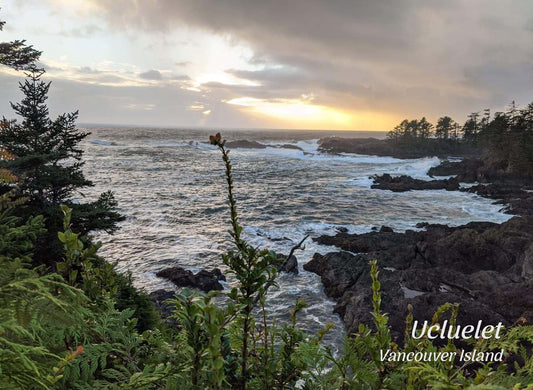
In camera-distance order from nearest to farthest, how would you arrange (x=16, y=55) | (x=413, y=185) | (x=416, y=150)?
(x=16, y=55)
(x=413, y=185)
(x=416, y=150)

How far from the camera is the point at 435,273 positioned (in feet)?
47.0

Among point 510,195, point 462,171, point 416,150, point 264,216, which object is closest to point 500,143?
point 462,171

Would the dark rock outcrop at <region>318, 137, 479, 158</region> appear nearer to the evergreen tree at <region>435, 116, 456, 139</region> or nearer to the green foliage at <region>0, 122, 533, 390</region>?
the evergreen tree at <region>435, 116, 456, 139</region>

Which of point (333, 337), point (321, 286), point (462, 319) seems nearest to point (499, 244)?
point (462, 319)

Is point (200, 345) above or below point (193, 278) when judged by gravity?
above

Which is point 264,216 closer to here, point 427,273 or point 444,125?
point 427,273

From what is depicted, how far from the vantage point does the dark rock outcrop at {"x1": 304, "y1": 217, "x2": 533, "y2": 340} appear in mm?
11414

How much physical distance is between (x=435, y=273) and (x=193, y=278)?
1263 cm

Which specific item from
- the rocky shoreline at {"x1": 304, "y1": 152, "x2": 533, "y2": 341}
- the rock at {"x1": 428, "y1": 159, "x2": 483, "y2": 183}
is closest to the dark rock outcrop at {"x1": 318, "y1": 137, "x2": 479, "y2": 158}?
the rock at {"x1": 428, "y1": 159, "x2": 483, "y2": 183}

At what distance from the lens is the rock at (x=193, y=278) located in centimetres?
Result: 1510

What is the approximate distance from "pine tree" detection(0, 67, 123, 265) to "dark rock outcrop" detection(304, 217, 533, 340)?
11.3 meters

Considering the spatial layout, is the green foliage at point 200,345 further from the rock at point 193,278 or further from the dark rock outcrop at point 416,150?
the dark rock outcrop at point 416,150

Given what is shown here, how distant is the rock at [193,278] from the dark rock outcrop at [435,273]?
5.49m

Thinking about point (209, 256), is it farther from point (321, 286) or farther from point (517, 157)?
point (517, 157)
